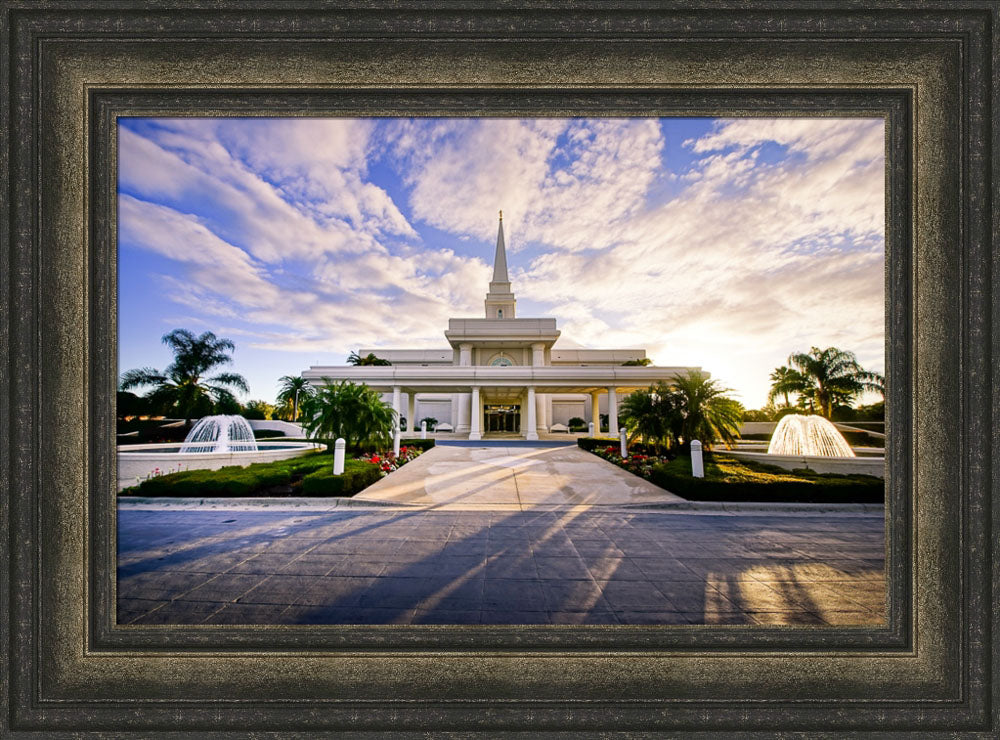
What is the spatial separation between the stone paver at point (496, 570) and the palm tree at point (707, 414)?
636cm

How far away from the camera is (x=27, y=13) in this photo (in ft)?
6.90

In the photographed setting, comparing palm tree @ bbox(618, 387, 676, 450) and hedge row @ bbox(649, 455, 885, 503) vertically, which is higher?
palm tree @ bbox(618, 387, 676, 450)

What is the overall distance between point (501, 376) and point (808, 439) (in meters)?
17.8

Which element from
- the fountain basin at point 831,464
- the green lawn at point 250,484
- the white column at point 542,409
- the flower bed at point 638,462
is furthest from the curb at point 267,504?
the white column at point 542,409

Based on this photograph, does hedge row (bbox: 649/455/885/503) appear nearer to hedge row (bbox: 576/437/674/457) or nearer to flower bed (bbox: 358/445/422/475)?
hedge row (bbox: 576/437/674/457)

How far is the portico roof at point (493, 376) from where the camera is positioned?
2730cm

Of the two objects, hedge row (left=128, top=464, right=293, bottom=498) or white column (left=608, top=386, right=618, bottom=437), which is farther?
white column (left=608, top=386, right=618, bottom=437)

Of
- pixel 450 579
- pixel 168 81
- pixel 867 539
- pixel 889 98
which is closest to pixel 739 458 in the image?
pixel 867 539

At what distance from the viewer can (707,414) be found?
1382cm

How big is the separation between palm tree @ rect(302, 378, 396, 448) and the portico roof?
13018 mm

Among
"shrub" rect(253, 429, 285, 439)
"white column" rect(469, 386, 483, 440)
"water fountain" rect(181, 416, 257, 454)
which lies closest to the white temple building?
"white column" rect(469, 386, 483, 440)

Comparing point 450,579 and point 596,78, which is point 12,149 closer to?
point 596,78

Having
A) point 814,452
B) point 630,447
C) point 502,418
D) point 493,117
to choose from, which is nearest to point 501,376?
point 630,447

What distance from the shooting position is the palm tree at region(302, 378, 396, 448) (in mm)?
13742
